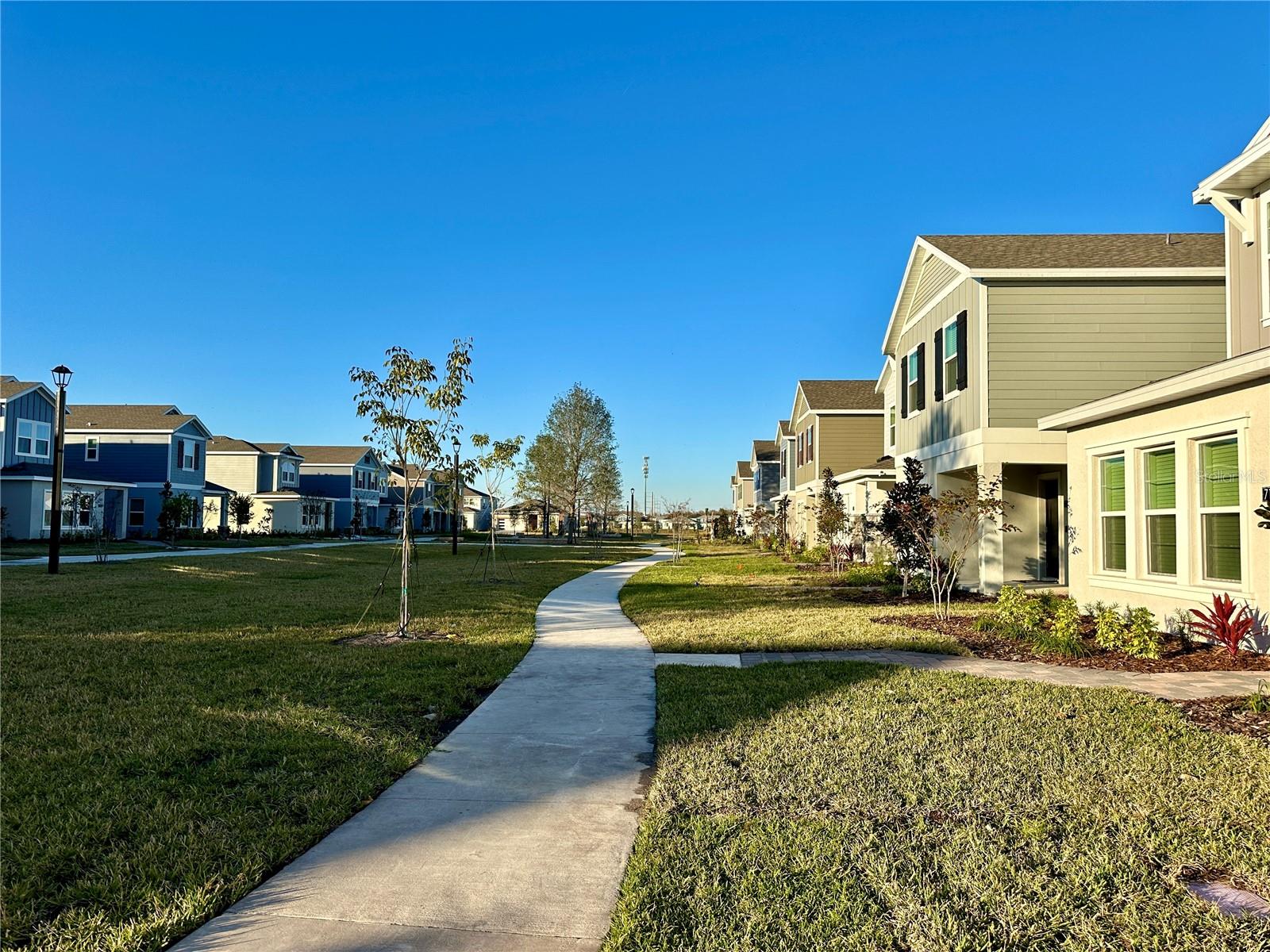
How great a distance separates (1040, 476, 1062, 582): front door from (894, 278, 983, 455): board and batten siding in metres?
2.12

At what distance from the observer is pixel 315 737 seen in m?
5.16

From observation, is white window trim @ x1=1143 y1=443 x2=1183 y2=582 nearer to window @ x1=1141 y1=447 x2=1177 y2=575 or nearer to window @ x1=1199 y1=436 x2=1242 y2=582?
window @ x1=1141 y1=447 x2=1177 y2=575

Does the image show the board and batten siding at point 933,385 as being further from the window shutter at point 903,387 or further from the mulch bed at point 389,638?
the mulch bed at point 389,638

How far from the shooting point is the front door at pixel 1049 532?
1463cm

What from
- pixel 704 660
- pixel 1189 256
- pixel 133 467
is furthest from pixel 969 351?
pixel 133 467

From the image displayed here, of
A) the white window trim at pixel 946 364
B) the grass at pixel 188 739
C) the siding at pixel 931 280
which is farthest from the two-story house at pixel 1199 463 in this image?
the grass at pixel 188 739

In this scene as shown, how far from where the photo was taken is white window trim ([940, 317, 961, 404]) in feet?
47.1

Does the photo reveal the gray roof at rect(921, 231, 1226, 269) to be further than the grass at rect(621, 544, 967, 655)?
Yes

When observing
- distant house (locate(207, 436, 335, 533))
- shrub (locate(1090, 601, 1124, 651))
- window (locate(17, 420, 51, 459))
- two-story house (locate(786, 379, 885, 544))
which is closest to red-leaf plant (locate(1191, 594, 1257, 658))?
shrub (locate(1090, 601, 1124, 651))

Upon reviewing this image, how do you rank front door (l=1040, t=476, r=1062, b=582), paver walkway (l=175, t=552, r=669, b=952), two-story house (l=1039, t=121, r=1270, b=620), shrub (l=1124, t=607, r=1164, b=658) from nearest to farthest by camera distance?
1. paver walkway (l=175, t=552, r=669, b=952)
2. two-story house (l=1039, t=121, r=1270, b=620)
3. shrub (l=1124, t=607, r=1164, b=658)
4. front door (l=1040, t=476, r=1062, b=582)

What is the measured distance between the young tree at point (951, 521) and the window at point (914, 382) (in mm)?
2869

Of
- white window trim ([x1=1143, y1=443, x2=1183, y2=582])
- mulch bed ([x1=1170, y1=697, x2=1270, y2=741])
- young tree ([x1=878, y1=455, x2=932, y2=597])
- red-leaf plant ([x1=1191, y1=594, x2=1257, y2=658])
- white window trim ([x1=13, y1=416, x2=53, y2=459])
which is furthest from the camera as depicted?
white window trim ([x1=13, y1=416, x2=53, y2=459])

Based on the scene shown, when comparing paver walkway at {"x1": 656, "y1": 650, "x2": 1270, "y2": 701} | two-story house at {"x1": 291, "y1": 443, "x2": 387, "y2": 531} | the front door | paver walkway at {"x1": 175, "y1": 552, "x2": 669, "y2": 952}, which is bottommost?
paver walkway at {"x1": 175, "y1": 552, "x2": 669, "y2": 952}

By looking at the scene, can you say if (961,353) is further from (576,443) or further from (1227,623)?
(576,443)
